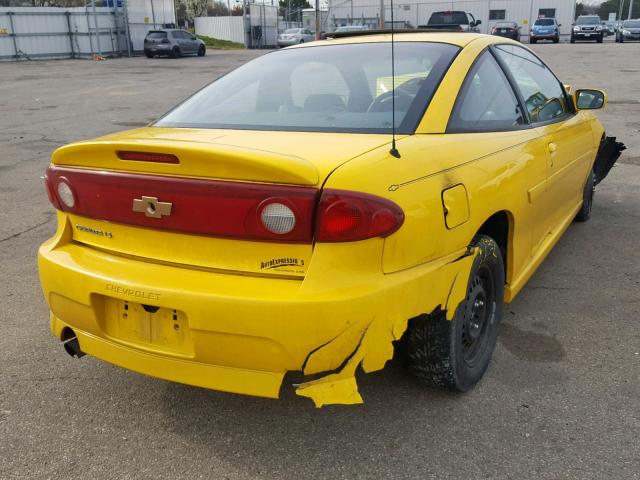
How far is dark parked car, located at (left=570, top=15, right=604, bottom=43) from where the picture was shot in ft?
130

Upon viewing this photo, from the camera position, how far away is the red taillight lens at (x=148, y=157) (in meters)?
2.23

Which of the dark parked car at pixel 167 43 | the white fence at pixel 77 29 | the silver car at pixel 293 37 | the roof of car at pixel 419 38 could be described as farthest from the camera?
the silver car at pixel 293 37

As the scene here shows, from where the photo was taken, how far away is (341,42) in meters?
3.45

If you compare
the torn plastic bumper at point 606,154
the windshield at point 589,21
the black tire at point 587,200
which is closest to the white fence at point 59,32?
the windshield at point 589,21

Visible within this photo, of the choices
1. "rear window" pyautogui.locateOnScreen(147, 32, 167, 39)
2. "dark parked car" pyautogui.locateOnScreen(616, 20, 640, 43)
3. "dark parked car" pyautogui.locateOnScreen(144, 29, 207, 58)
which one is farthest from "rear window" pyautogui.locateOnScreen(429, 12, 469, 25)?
"dark parked car" pyautogui.locateOnScreen(616, 20, 640, 43)

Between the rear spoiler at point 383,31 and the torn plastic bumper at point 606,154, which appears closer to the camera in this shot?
the rear spoiler at point 383,31

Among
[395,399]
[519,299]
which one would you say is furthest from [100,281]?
[519,299]

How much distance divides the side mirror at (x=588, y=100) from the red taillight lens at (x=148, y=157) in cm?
311

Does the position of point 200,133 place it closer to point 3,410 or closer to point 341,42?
point 341,42

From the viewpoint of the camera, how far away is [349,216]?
6.79 ft

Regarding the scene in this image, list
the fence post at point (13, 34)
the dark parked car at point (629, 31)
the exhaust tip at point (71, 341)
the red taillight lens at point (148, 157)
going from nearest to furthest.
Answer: the red taillight lens at point (148, 157) < the exhaust tip at point (71, 341) < the fence post at point (13, 34) < the dark parked car at point (629, 31)

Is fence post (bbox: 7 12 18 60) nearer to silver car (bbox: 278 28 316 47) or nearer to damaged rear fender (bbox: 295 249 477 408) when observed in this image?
silver car (bbox: 278 28 316 47)

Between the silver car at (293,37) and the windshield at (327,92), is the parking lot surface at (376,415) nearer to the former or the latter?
the windshield at (327,92)

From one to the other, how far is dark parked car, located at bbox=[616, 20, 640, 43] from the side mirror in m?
41.2
